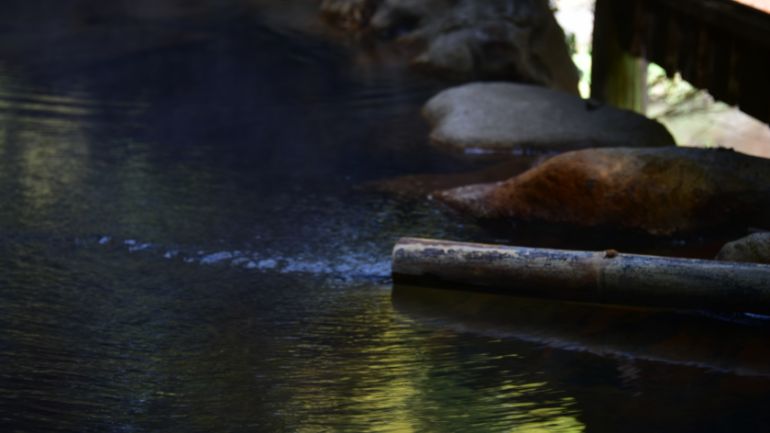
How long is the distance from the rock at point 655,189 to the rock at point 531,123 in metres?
2.17

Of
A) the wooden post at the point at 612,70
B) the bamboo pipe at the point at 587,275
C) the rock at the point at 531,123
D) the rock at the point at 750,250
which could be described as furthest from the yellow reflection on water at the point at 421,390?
the wooden post at the point at 612,70

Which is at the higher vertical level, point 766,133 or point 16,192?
point 16,192

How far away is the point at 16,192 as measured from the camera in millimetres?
7590

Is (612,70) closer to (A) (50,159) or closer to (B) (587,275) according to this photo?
(A) (50,159)

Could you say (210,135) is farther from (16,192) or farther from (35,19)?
(35,19)

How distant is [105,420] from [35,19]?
11.3 meters

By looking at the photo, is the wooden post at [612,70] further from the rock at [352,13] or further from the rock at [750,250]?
the rock at [750,250]

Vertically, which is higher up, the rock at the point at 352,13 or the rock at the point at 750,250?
the rock at the point at 750,250

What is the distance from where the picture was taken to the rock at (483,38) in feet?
42.5

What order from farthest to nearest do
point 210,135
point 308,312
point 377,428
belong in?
point 210,135, point 308,312, point 377,428

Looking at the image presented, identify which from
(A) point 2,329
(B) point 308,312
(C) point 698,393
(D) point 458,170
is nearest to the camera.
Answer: (C) point 698,393

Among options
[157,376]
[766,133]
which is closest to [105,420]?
[157,376]

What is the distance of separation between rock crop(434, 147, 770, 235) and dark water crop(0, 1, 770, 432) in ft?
1.55

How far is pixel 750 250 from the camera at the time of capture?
5.88m
